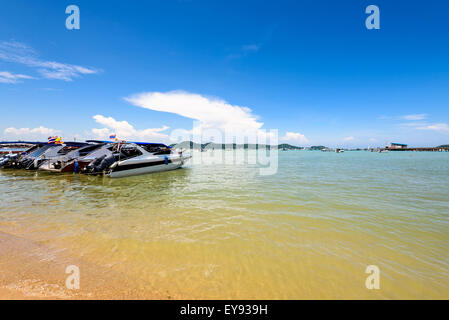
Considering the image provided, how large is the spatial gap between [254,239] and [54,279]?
12.9ft

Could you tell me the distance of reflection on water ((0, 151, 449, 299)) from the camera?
3.06 m

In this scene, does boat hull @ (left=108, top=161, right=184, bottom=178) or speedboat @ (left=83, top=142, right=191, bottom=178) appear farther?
speedboat @ (left=83, top=142, right=191, bottom=178)

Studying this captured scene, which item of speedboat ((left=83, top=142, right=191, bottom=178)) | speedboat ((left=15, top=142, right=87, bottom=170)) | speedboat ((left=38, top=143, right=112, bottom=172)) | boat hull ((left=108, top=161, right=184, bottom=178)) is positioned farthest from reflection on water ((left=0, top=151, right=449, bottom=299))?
speedboat ((left=15, top=142, right=87, bottom=170))

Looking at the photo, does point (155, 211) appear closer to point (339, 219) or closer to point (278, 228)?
point (278, 228)

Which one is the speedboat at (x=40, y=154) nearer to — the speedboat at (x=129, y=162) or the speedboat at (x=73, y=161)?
the speedboat at (x=73, y=161)

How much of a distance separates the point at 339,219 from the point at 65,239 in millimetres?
7931

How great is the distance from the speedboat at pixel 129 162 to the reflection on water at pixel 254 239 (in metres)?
5.04

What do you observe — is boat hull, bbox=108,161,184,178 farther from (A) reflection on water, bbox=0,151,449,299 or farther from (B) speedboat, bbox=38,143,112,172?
(A) reflection on water, bbox=0,151,449,299

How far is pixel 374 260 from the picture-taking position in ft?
12.5

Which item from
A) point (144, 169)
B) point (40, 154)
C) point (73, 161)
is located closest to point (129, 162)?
point (144, 169)

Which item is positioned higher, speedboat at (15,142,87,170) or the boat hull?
speedboat at (15,142,87,170)

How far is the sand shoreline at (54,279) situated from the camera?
8.41ft

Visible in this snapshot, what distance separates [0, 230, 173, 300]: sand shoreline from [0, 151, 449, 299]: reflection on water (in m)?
0.22
